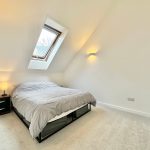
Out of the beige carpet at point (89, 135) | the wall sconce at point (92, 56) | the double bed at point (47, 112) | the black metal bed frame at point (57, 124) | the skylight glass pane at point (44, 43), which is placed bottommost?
the beige carpet at point (89, 135)

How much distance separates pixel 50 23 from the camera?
3.03m

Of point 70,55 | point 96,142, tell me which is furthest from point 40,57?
point 96,142

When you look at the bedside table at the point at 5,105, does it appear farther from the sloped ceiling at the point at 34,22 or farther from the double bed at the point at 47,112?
the sloped ceiling at the point at 34,22

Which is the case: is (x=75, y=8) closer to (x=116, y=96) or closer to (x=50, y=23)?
(x=50, y=23)

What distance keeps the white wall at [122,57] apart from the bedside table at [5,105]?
257 cm

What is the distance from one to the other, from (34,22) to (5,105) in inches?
89.4

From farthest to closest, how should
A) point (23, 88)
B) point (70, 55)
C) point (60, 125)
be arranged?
point (70, 55)
point (23, 88)
point (60, 125)

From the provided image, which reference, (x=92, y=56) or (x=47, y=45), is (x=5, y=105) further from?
(x=92, y=56)

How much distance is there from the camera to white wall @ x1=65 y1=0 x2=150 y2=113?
118 inches

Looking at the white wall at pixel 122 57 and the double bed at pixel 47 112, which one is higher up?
the white wall at pixel 122 57

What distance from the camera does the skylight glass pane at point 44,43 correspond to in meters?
3.47

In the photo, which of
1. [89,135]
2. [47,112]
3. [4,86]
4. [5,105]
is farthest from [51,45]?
[89,135]

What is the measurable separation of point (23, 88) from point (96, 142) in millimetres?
2432

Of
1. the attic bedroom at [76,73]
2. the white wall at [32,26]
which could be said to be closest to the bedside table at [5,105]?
the attic bedroom at [76,73]
